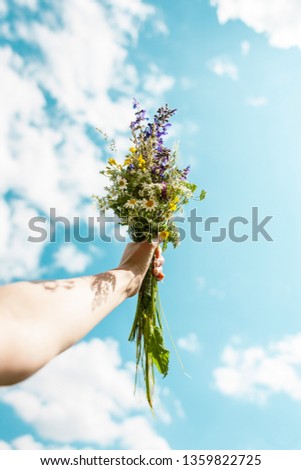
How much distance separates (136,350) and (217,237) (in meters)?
1.31

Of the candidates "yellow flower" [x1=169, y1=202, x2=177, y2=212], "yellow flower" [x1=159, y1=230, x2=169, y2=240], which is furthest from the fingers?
"yellow flower" [x1=169, y1=202, x2=177, y2=212]

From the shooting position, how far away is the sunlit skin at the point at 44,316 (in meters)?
1.66

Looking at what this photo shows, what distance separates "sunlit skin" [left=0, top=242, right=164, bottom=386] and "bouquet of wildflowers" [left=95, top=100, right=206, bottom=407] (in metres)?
1.06

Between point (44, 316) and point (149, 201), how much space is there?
2.03m

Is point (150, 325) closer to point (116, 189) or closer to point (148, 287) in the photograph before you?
point (148, 287)

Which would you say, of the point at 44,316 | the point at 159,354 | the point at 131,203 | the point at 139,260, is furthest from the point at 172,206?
the point at 44,316

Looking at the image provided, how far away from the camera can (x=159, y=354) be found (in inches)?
162

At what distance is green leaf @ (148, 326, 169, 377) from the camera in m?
4.12

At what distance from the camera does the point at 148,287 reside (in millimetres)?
4152

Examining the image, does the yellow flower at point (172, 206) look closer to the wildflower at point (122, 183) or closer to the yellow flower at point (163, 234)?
the yellow flower at point (163, 234)

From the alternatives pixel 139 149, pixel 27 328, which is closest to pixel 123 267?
pixel 139 149

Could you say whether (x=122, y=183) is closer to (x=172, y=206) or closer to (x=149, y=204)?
(x=149, y=204)

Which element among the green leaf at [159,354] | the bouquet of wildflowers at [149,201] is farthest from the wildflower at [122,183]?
the green leaf at [159,354]

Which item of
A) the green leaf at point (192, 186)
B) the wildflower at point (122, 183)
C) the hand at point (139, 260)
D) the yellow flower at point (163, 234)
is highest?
the green leaf at point (192, 186)
